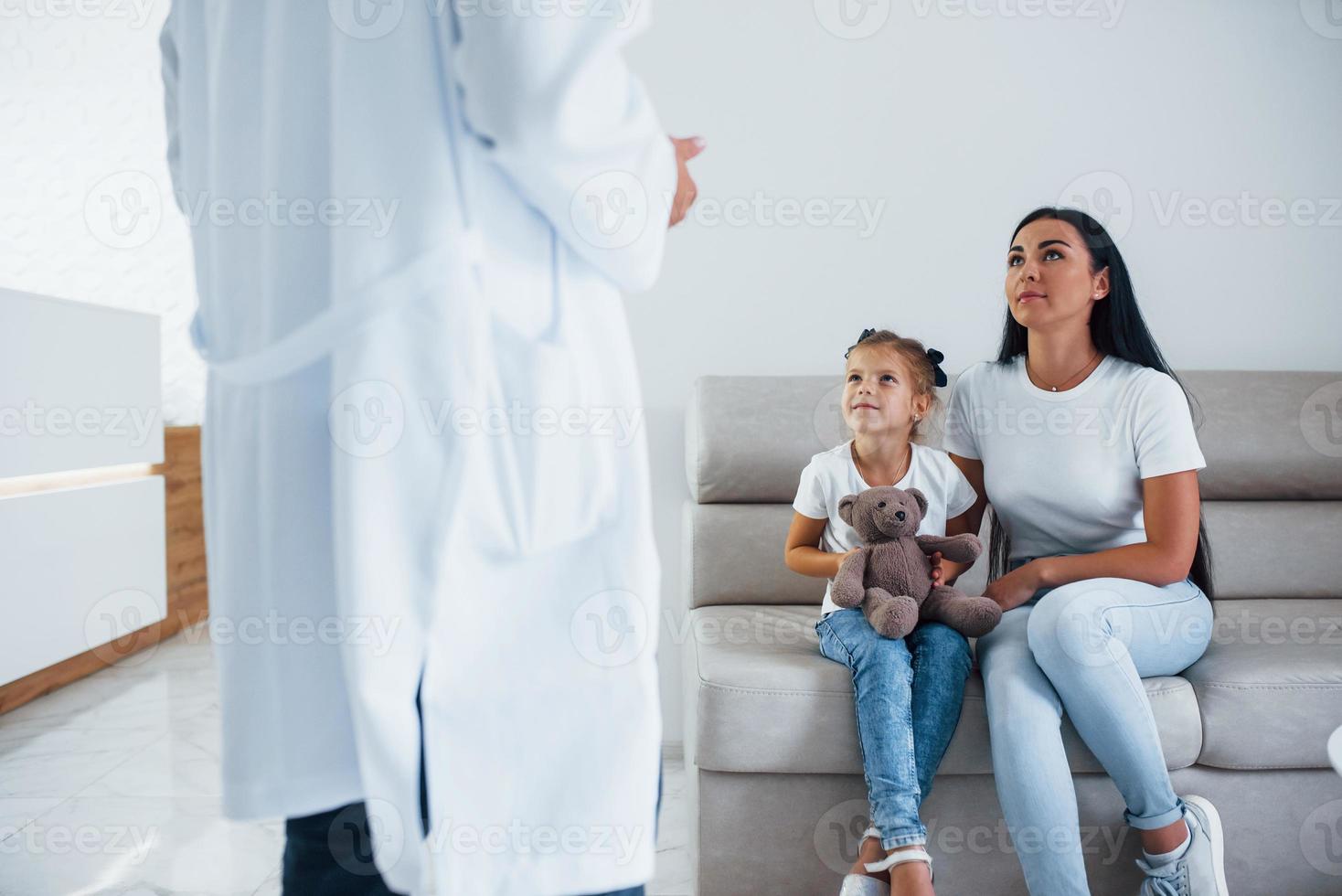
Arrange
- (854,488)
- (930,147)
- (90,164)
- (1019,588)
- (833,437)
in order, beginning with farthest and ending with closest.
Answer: (90,164) < (930,147) < (833,437) < (854,488) < (1019,588)

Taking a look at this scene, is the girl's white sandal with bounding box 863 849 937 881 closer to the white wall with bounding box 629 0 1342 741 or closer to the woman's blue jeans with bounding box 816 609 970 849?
the woman's blue jeans with bounding box 816 609 970 849

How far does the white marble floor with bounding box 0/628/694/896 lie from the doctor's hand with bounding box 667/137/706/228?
1140mm

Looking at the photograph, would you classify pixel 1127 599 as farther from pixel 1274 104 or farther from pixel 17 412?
pixel 17 412

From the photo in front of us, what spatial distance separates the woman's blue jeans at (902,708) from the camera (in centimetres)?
127

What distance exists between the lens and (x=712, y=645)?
61.5 inches

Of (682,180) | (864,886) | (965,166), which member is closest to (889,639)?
(864,886)

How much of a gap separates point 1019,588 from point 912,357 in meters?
0.44

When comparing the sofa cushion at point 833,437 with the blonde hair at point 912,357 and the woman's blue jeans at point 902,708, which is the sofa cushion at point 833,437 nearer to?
the blonde hair at point 912,357

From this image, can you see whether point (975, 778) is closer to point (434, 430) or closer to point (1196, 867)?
point (1196, 867)

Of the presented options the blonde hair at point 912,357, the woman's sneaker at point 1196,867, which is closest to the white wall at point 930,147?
the blonde hair at point 912,357

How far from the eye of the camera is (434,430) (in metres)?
0.60

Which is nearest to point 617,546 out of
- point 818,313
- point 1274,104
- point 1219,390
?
point 818,313

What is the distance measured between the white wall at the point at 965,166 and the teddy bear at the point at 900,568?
77cm

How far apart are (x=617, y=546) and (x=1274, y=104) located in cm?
240
